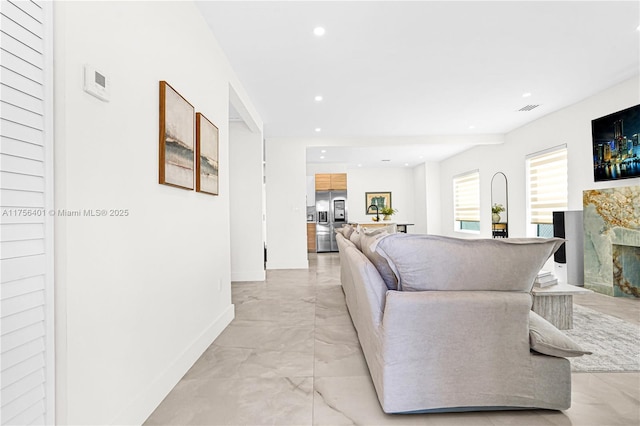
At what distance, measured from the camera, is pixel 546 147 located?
536cm

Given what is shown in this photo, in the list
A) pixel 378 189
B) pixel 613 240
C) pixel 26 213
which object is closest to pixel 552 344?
pixel 26 213

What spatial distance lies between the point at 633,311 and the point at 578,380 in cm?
211

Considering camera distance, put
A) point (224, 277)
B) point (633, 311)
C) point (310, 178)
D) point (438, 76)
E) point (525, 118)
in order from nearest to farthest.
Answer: point (224, 277) < point (633, 311) < point (438, 76) < point (525, 118) < point (310, 178)

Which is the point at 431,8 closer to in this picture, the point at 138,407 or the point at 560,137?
the point at 138,407

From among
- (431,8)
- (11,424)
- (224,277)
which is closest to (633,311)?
(431,8)

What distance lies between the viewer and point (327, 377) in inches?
80.1

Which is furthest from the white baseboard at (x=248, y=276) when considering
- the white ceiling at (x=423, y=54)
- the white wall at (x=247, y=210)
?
the white ceiling at (x=423, y=54)

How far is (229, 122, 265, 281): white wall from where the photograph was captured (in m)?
5.33

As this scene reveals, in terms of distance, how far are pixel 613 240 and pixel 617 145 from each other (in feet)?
3.78

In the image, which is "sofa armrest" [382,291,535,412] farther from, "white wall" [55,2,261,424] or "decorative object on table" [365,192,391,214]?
"decorative object on table" [365,192,391,214]

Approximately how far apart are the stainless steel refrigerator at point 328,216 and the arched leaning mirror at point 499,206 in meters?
3.60

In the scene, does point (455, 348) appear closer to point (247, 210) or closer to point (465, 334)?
point (465, 334)

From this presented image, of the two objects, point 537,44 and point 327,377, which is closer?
point 327,377

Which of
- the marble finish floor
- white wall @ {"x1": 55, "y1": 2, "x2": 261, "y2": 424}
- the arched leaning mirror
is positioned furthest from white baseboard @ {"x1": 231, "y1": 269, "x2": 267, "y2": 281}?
the arched leaning mirror
